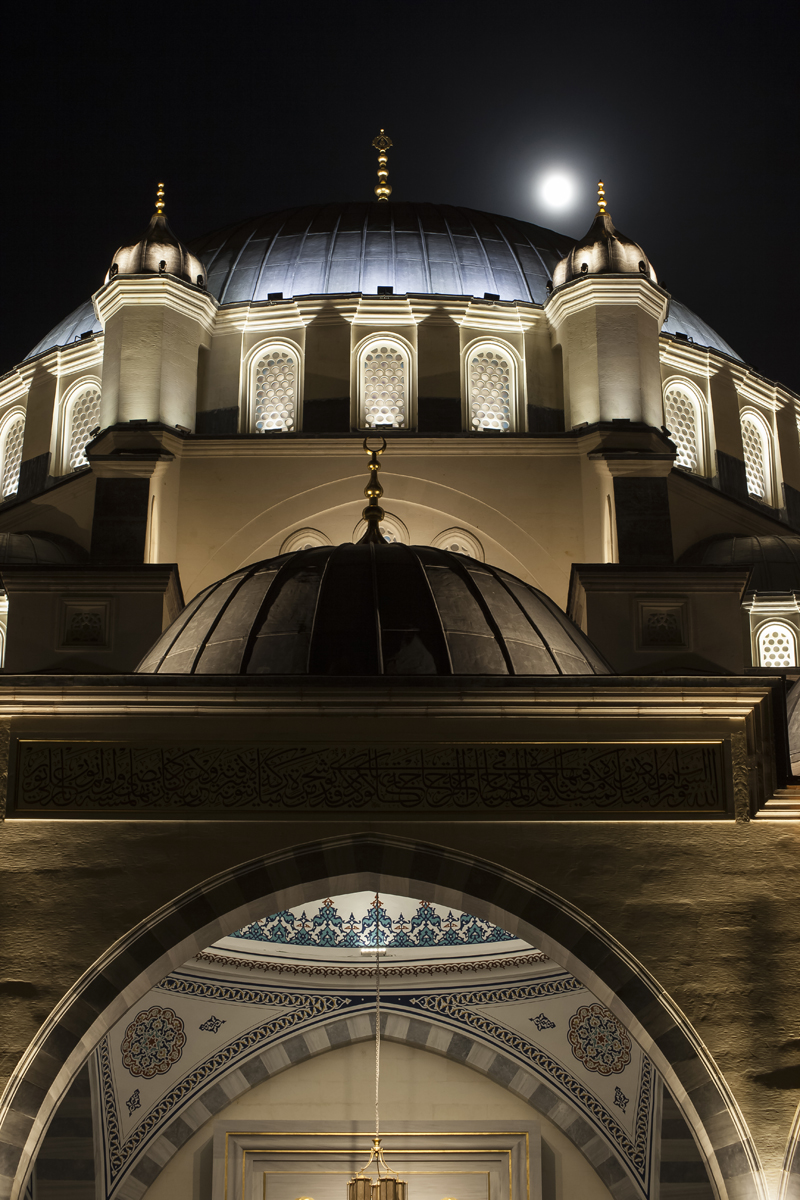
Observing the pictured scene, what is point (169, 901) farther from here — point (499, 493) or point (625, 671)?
point (499, 493)

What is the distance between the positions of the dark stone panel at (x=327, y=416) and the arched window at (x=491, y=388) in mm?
964

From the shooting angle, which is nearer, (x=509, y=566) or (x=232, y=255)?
(x=509, y=566)

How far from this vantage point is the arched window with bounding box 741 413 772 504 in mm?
13846

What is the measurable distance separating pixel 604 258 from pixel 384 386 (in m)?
1.95

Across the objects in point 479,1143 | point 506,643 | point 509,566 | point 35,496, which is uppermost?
point 35,496

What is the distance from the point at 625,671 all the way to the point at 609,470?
99.7 inches

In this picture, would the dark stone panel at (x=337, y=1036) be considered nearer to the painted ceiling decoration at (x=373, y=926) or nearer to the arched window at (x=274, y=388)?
the painted ceiling decoration at (x=373, y=926)

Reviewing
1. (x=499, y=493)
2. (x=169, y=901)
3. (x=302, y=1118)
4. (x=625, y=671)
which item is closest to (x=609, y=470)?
(x=499, y=493)

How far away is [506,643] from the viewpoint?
25.3ft

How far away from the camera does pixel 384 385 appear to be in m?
12.6

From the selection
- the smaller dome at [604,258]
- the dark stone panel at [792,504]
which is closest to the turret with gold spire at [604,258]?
the smaller dome at [604,258]

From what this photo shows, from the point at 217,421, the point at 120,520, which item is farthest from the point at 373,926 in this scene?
the point at 217,421

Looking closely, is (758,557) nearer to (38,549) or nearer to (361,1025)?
(361,1025)

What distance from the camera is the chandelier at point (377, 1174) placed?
8945 mm
